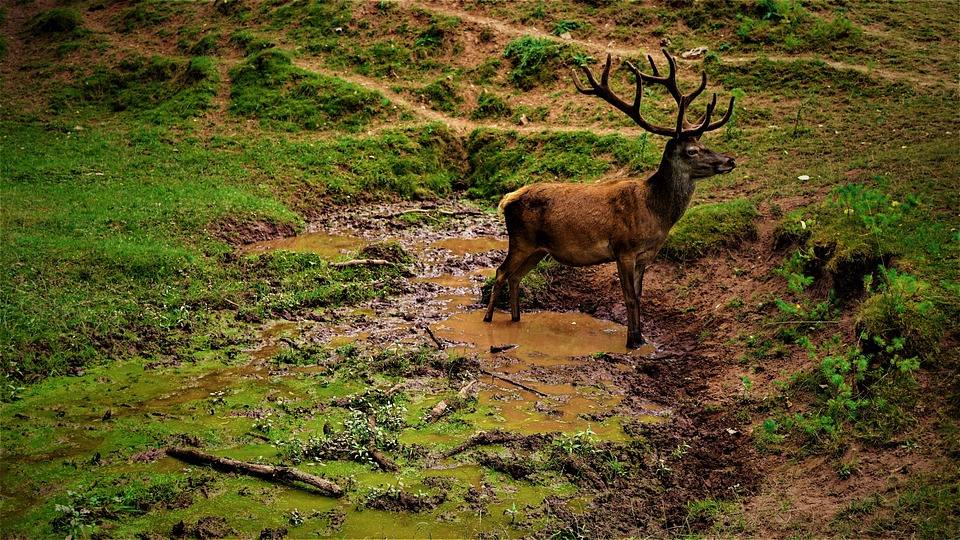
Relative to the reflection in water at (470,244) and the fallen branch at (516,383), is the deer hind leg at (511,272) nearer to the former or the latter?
the fallen branch at (516,383)

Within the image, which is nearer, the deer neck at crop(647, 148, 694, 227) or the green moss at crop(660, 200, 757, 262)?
the deer neck at crop(647, 148, 694, 227)

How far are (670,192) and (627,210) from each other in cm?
59

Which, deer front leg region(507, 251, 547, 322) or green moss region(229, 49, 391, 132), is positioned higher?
green moss region(229, 49, 391, 132)

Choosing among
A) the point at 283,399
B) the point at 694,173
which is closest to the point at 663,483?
the point at 283,399

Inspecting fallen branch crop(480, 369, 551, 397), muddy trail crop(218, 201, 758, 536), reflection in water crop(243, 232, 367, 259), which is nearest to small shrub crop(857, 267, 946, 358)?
muddy trail crop(218, 201, 758, 536)

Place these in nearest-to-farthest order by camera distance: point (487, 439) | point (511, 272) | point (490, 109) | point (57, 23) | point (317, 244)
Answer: point (487, 439) < point (511, 272) < point (317, 244) < point (490, 109) < point (57, 23)

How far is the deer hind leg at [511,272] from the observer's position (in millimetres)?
10547

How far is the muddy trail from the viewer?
6305mm

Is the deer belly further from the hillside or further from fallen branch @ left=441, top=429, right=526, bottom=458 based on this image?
fallen branch @ left=441, top=429, right=526, bottom=458

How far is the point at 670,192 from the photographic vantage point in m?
9.84

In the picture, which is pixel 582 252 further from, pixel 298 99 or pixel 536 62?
pixel 298 99

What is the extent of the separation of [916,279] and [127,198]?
41.7ft

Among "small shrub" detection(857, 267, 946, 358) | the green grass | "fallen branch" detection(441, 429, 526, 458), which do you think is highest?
"small shrub" detection(857, 267, 946, 358)

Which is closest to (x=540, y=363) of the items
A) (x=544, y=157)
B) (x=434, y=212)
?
(x=434, y=212)
